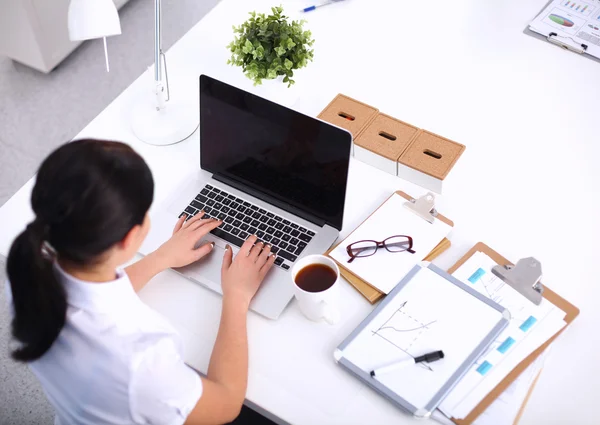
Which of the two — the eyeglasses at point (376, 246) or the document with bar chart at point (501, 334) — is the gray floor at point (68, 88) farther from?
the document with bar chart at point (501, 334)

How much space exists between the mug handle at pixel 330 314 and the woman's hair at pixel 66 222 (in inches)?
15.1

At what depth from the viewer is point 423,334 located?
3.87ft

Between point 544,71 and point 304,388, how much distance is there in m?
1.04

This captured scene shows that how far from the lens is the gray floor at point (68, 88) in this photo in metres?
2.56

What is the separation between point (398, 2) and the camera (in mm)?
1871

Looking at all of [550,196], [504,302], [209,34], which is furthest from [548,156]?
[209,34]

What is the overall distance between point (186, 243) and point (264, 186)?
0.20m

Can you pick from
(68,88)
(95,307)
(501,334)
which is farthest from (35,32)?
(501,334)

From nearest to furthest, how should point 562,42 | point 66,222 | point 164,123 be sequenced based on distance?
point 66,222
point 164,123
point 562,42

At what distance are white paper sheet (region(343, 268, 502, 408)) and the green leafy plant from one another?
1.89 ft

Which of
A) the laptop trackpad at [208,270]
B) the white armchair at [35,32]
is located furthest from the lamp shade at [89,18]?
the white armchair at [35,32]

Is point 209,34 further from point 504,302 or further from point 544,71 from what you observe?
point 504,302

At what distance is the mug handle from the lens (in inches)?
46.5

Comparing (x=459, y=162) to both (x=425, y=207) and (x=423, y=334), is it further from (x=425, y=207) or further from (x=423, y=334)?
(x=423, y=334)
